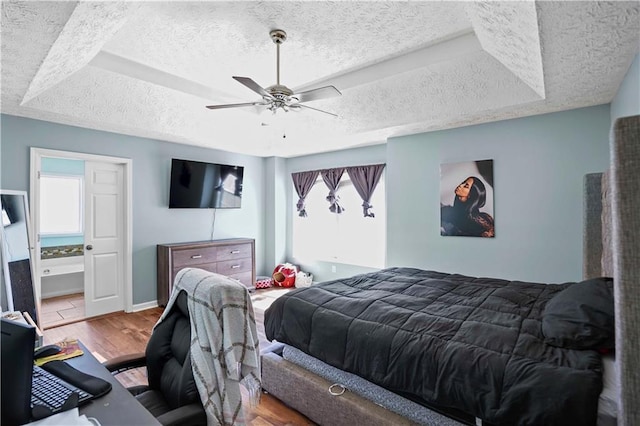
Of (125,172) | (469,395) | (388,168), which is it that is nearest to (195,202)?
(125,172)

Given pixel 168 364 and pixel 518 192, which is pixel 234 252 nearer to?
pixel 168 364

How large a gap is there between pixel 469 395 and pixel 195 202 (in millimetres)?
4679

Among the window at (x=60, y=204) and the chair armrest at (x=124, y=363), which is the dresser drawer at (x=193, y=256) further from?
the chair armrest at (x=124, y=363)

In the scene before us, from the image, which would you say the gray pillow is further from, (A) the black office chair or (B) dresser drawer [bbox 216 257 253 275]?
(B) dresser drawer [bbox 216 257 253 275]

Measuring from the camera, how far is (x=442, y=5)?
237cm

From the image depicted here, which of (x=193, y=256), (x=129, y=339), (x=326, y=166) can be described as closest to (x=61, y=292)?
(x=193, y=256)

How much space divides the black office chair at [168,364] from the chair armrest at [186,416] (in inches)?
2.3

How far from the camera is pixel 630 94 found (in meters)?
2.35

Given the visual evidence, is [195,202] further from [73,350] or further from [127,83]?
[73,350]

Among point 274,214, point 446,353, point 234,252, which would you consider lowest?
point 446,353

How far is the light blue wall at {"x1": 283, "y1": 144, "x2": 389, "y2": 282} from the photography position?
17.1 ft

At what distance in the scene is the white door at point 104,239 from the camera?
169 inches

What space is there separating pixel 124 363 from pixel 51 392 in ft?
1.85

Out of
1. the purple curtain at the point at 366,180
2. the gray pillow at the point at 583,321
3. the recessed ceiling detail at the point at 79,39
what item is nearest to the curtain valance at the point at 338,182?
the purple curtain at the point at 366,180
